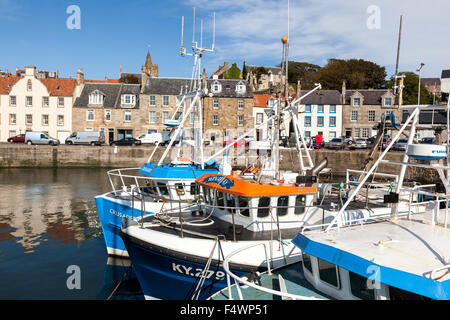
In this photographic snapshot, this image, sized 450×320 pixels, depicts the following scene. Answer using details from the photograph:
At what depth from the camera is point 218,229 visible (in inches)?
423

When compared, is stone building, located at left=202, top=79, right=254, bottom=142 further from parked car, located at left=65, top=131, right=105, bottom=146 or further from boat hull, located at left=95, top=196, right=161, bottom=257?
boat hull, located at left=95, top=196, right=161, bottom=257

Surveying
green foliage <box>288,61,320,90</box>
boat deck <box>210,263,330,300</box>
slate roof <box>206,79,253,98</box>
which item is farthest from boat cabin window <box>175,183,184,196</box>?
green foliage <box>288,61,320,90</box>

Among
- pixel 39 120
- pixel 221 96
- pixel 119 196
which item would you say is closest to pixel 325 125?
pixel 221 96

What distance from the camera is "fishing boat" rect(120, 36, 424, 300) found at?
31.0 ft

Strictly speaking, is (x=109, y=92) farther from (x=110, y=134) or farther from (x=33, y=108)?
(x=33, y=108)

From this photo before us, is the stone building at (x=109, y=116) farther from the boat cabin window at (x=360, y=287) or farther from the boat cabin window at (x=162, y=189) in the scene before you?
the boat cabin window at (x=360, y=287)

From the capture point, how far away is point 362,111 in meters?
56.0

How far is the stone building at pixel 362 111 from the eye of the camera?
5562 cm

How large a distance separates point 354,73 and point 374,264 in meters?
69.9

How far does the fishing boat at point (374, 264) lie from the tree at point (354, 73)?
66399 millimetres

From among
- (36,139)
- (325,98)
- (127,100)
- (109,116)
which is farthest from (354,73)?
(36,139)

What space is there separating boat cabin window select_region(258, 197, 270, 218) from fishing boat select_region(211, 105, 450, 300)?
7.58ft

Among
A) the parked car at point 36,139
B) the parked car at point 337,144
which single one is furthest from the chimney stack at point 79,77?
the parked car at point 337,144
